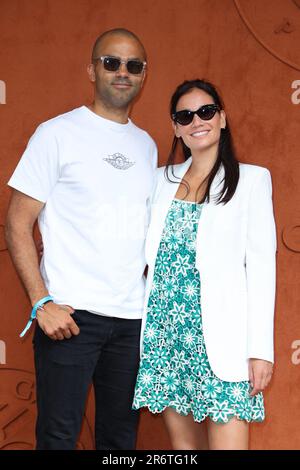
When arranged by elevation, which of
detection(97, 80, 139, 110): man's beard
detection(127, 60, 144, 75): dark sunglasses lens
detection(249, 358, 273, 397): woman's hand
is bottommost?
detection(249, 358, 273, 397): woman's hand

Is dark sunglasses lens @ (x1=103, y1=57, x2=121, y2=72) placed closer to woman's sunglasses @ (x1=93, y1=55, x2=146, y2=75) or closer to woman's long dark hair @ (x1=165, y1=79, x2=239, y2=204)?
woman's sunglasses @ (x1=93, y1=55, x2=146, y2=75)

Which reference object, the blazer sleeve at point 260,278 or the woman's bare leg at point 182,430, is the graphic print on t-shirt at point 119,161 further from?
the woman's bare leg at point 182,430

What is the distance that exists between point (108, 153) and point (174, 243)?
17.7 inches

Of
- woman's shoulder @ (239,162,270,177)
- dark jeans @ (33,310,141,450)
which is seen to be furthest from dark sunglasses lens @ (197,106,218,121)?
dark jeans @ (33,310,141,450)

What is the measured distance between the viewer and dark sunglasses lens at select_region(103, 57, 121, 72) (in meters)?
2.58

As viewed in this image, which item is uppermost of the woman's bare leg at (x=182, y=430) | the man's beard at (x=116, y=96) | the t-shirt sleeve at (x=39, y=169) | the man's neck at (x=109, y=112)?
the man's beard at (x=116, y=96)

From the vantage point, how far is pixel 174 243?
240 cm

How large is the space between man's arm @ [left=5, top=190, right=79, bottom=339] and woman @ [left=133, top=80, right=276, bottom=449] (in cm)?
32

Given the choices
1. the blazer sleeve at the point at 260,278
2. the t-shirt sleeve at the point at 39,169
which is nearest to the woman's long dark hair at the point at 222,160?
the blazer sleeve at the point at 260,278

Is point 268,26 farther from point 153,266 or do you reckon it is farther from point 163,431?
point 163,431

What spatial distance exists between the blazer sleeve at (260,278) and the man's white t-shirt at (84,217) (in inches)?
18.2

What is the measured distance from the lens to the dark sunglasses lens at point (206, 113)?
2.46m

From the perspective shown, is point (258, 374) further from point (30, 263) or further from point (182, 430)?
point (30, 263)
